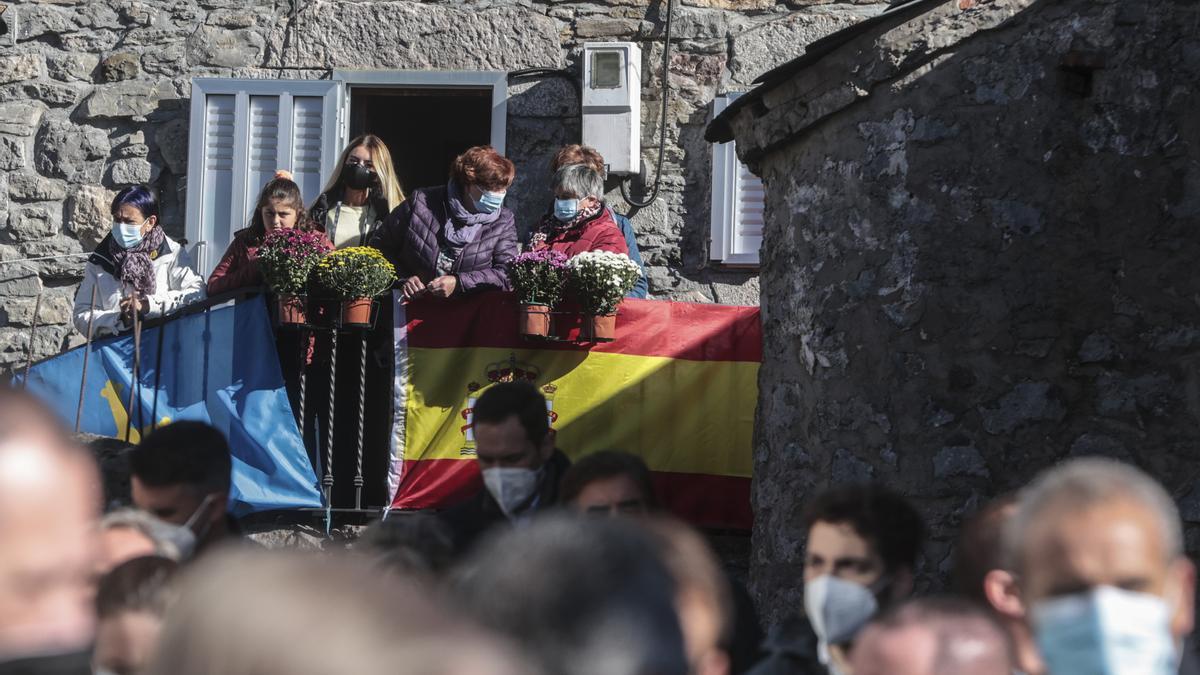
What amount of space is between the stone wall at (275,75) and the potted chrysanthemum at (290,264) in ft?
7.40

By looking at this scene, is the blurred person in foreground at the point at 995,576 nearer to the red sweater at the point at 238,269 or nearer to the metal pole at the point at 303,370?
the metal pole at the point at 303,370

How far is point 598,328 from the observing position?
7.20 meters

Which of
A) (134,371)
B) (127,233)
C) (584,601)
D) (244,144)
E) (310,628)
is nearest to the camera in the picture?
(310,628)

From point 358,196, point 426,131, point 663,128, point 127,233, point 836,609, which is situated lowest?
point 836,609

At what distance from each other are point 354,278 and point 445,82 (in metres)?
2.68

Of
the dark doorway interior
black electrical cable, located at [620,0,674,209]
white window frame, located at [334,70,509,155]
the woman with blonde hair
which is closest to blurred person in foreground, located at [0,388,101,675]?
the woman with blonde hair

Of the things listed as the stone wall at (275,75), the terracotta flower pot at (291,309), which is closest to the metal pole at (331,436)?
the terracotta flower pot at (291,309)

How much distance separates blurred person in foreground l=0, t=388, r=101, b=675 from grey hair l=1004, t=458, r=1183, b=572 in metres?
1.85

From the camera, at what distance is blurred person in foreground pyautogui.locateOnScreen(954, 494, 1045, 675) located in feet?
9.72

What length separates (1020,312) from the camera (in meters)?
5.44

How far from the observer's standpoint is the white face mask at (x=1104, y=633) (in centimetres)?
268

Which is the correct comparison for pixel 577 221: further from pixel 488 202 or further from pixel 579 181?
pixel 488 202

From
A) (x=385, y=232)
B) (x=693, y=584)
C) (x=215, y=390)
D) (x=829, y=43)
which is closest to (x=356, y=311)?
(x=385, y=232)

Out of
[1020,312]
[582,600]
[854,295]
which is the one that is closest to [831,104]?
[854,295]
